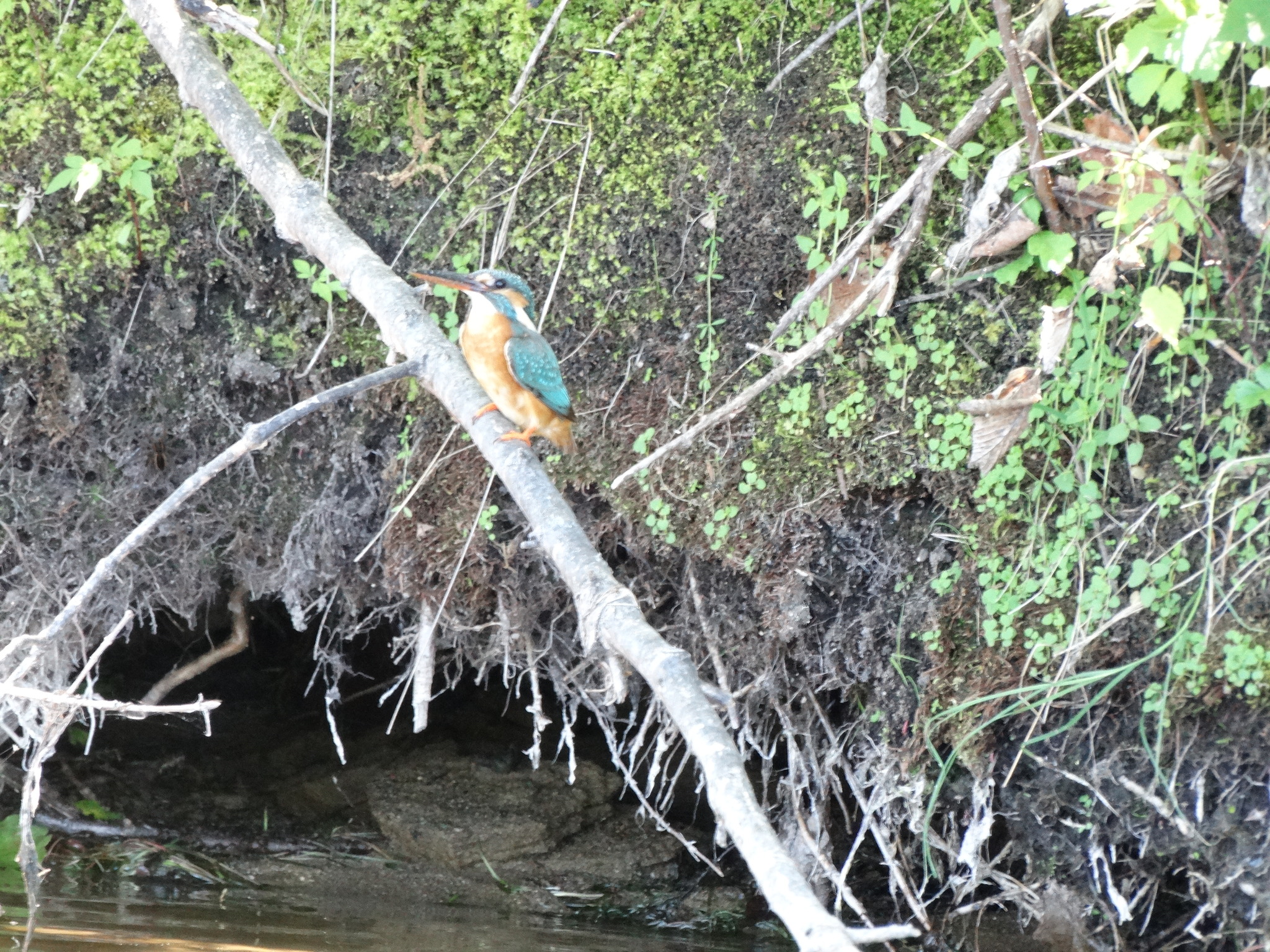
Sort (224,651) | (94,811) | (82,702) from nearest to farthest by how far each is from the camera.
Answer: (82,702) → (224,651) → (94,811)

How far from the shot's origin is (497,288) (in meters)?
3.03

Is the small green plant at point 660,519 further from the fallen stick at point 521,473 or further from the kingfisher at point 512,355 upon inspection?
the fallen stick at point 521,473

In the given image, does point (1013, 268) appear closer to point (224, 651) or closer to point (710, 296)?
point (710, 296)

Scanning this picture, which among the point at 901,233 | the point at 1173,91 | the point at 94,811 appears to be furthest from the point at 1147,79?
the point at 94,811

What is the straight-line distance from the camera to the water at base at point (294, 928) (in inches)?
128

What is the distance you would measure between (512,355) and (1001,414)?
135 cm

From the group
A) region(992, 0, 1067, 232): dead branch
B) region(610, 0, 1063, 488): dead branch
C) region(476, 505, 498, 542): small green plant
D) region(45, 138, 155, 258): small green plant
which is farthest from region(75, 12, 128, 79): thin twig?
region(992, 0, 1067, 232): dead branch

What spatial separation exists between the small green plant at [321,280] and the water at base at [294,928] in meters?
2.05

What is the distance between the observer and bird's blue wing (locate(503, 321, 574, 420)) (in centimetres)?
296

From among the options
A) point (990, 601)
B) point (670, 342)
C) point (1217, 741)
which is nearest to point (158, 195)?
point (670, 342)

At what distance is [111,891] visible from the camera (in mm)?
3949

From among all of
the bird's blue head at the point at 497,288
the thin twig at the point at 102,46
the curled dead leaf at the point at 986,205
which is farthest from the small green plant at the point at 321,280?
the curled dead leaf at the point at 986,205

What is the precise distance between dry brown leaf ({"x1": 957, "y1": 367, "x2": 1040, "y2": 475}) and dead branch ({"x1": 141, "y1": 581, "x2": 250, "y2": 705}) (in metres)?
2.84

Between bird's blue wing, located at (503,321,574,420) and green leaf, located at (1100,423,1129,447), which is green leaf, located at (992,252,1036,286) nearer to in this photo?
green leaf, located at (1100,423,1129,447)
